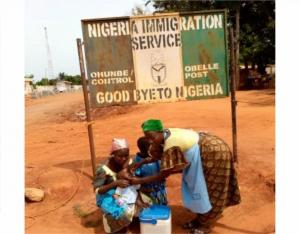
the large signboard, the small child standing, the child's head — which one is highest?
the large signboard

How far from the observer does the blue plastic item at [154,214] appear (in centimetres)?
384

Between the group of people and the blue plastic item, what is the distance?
0.15m

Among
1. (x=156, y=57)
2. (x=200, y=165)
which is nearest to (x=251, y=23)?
(x=156, y=57)

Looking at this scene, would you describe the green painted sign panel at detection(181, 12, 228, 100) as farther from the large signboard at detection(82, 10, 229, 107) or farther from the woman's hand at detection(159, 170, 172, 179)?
the woman's hand at detection(159, 170, 172, 179)

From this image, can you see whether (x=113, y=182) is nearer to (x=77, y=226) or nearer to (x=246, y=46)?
(x=77, y=226)

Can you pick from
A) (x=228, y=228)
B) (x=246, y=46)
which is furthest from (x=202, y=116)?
(x=246, y=46)

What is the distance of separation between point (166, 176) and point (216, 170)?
51 centimetres

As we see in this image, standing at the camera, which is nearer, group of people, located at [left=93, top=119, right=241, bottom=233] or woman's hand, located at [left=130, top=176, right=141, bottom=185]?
group of people, located at [left=93, top=119, right=241, bottom=233]

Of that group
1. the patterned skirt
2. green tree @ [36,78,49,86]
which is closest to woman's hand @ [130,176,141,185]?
the patterned skirt

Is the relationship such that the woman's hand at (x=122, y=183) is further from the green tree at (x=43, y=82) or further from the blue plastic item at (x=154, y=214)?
the green tree at (x=43, y=82)

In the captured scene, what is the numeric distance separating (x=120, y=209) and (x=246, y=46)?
19608 millimetres

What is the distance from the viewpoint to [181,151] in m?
3.81

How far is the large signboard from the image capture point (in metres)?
5.22

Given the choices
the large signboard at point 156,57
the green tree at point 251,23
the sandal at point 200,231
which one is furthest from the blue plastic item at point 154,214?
the green tree at point 251,23
